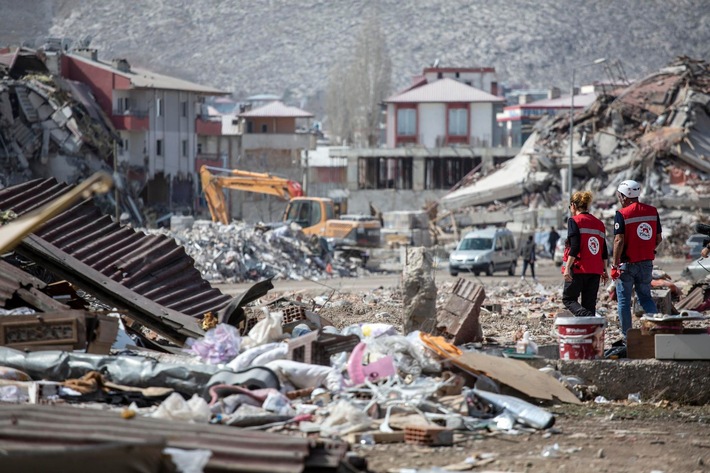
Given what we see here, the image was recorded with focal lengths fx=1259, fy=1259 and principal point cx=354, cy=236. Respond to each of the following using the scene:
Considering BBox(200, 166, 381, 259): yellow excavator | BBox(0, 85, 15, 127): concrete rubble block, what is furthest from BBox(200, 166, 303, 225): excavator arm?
BBox(0, 85, 15, 127): concrete rubble block

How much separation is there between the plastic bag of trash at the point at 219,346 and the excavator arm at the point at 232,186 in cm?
3234

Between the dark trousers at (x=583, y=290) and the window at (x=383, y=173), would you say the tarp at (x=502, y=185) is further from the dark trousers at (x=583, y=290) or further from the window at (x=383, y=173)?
the dark trousers at (x=583, y=290)

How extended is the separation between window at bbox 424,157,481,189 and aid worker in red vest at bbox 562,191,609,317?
206 feet

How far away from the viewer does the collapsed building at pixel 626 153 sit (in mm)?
54250

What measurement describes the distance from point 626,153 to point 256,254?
2545cm

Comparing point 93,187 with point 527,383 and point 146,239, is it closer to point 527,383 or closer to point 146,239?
point 527,383

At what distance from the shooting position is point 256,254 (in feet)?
118

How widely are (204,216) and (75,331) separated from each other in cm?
5356

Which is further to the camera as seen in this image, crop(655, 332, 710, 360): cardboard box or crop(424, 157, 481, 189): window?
crop(424, 157, 481, 189): window

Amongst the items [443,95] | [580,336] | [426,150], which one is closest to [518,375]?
[580,336]

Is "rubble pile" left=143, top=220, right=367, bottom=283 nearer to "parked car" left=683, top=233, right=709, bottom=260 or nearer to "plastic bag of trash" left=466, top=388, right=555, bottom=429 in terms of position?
"parked car" left=683, top=233, right=709, bottom=260

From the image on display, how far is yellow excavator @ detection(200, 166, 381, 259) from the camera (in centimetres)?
4131

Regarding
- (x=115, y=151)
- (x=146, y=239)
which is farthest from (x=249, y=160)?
(x=146, y=239)

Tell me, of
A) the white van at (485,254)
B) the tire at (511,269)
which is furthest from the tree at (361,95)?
the tire at (511,269)
